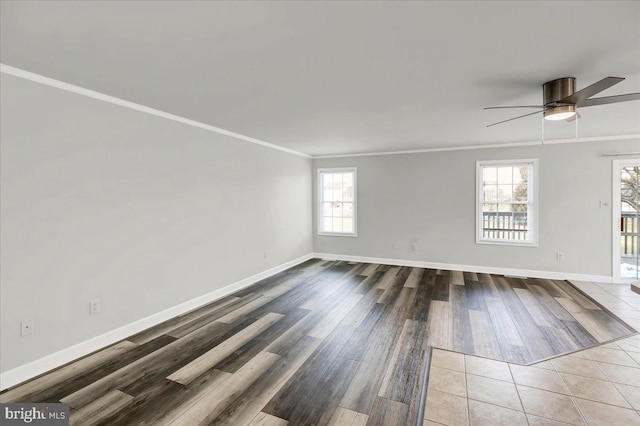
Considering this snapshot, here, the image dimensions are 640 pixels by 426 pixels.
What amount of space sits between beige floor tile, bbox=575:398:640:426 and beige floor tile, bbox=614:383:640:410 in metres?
0.12

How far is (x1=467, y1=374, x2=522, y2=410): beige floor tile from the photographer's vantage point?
206 centimetres

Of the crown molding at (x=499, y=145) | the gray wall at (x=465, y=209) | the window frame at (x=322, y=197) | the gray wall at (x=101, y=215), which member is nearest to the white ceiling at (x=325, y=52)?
the gray wall at (x=101, y=215)

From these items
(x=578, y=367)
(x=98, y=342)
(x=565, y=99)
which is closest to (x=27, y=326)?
(x=98, y=342)

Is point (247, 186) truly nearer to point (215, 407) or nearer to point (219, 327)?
point (219, 327)

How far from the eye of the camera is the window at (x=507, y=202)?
535 centimetres

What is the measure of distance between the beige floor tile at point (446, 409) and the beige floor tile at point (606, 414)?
Answer: 753mm

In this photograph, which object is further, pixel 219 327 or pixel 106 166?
pixel 219 327

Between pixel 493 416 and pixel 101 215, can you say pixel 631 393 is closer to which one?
pixel 493 416

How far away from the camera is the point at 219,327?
130 inches

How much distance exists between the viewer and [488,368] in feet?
8.14

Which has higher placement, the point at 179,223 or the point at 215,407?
the point at 179,223

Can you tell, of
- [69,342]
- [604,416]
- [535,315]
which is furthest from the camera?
[535,315]

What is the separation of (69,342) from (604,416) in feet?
13.6

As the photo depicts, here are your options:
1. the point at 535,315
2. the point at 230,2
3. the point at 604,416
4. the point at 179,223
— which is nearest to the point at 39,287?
the point at 179,223
